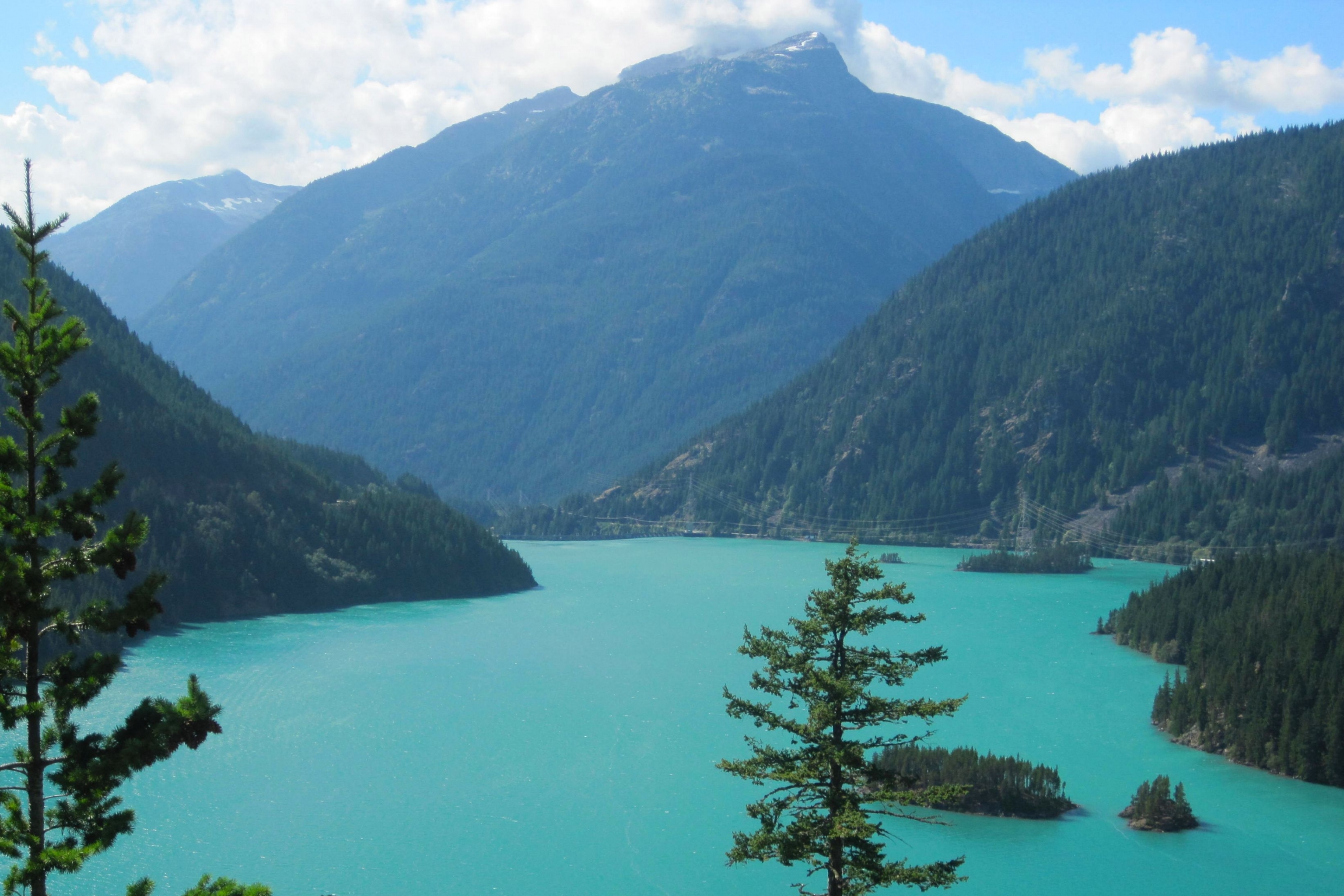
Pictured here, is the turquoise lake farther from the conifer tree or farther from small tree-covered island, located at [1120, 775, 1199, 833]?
the conifer tree

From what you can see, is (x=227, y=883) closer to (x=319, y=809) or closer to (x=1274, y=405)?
(x=319, y=809)

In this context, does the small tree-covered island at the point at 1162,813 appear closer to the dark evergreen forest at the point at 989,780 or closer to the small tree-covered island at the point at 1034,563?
the dark evergreen forest at the point at 989,780

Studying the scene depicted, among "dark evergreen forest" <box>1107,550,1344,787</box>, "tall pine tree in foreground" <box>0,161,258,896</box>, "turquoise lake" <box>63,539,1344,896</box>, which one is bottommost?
"turquoise lake" <box>63,539,1344,896</box>

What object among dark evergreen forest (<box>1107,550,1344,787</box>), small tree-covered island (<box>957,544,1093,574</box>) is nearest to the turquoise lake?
dark evergreen forest (<box>1107,550,1344,787</box>)

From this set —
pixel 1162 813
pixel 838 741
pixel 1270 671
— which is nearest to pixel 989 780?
pixel 1162 813

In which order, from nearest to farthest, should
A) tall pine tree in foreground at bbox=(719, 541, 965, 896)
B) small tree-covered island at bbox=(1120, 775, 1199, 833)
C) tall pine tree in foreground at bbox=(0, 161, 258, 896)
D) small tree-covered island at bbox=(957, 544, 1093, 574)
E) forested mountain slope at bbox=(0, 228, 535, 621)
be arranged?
tall pine tree in foreground at bbox=(0, 161, 258, 896)
tall pine tree in foreground at bbox=(719, 541, 965, 896)
small tree-covered island at bbox=(1120, 775, 1199, 833)
forested mountain slope at bbox=(0, 228, 535, 621)
small tree-covered island at bbox=(957, 544, 1093, 574)

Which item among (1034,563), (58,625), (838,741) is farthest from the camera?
(1034,563)

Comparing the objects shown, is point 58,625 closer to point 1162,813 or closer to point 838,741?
point 838,741
